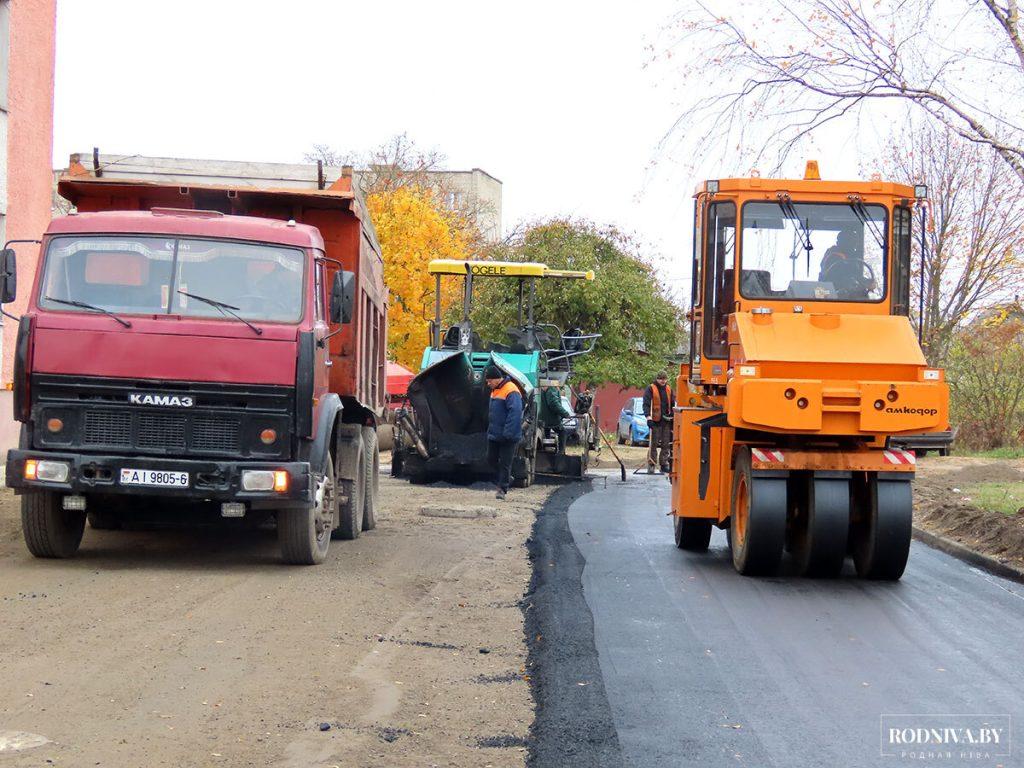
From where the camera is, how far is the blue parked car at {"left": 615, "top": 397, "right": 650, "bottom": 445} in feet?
130

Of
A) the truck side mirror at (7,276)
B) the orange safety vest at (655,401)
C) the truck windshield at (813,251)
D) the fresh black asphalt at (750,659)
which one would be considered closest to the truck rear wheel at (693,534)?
the fresh black asphalt at (750,659)

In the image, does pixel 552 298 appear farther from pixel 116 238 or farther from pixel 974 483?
pixel 116 238

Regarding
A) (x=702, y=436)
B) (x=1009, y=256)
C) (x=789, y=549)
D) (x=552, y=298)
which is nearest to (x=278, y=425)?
(x=702, y=436)

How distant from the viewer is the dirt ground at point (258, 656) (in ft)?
17.9

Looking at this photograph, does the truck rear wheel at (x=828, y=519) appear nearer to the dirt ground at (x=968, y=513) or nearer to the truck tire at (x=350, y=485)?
the dirt ground at (x=968, y=513)

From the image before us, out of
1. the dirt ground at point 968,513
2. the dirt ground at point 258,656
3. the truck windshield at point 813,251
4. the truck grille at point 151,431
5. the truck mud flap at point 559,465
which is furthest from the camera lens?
the truck mud flap at point 559,465

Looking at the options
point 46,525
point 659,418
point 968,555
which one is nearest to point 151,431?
point 46,525

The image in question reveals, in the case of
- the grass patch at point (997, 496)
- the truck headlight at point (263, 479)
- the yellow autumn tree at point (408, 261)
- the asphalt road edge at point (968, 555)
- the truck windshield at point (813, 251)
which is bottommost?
the asphalt road edge at point (968, 555)

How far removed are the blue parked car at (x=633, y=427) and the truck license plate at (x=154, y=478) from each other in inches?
1178

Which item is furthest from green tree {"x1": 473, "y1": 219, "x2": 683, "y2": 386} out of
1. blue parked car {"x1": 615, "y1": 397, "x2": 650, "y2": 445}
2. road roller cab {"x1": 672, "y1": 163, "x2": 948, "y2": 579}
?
road roller cab {"x1": 672, "y1": 163, "x2": 948, "y2": 579}

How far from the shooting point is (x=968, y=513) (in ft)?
49.1

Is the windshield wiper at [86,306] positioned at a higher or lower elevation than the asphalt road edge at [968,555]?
higher

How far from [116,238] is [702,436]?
206 inches

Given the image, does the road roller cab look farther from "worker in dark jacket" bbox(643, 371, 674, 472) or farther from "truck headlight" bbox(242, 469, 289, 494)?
"worker in dark jacket" bbox(643, 371, 674, 472)
